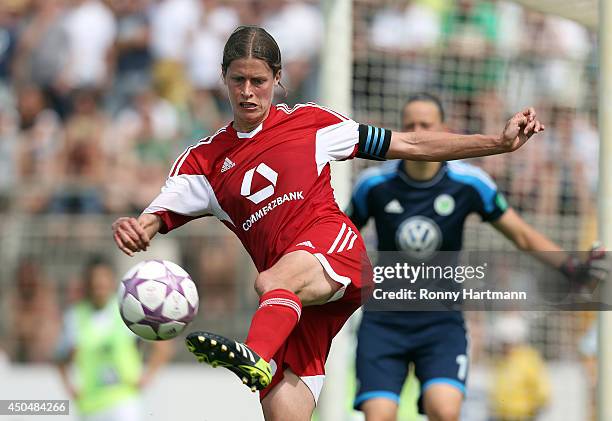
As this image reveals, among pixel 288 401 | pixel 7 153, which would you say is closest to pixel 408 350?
pixel 288 401

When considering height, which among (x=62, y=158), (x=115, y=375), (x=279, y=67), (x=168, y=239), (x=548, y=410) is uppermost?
(x=279, y=67)

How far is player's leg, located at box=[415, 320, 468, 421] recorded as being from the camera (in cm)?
Answer: 674

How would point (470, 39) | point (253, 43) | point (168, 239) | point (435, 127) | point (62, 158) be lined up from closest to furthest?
1. point (253, 43)
2. point (435, 127)
3. point (470, 39)
4. point (168, 239)
5. point (62, 158)

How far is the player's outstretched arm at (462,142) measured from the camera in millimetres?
5148

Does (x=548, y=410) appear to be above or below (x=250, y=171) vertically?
below

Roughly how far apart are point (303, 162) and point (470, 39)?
5.29 m

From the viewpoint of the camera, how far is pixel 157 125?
11.9 m

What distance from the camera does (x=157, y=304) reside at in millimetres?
5199

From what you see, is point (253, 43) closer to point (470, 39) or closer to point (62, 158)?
point (470, 39)

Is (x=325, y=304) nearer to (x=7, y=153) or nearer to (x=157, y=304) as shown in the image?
(x=157, y=304)

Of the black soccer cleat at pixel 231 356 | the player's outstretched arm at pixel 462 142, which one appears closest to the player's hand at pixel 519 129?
the player's outstretched arm at pixel 462 142

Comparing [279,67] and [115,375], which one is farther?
[115,375]

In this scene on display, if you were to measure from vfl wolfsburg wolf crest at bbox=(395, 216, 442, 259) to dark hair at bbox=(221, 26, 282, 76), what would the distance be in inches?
83.6

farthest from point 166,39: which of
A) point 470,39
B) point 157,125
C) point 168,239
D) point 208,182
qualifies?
point 208,182
